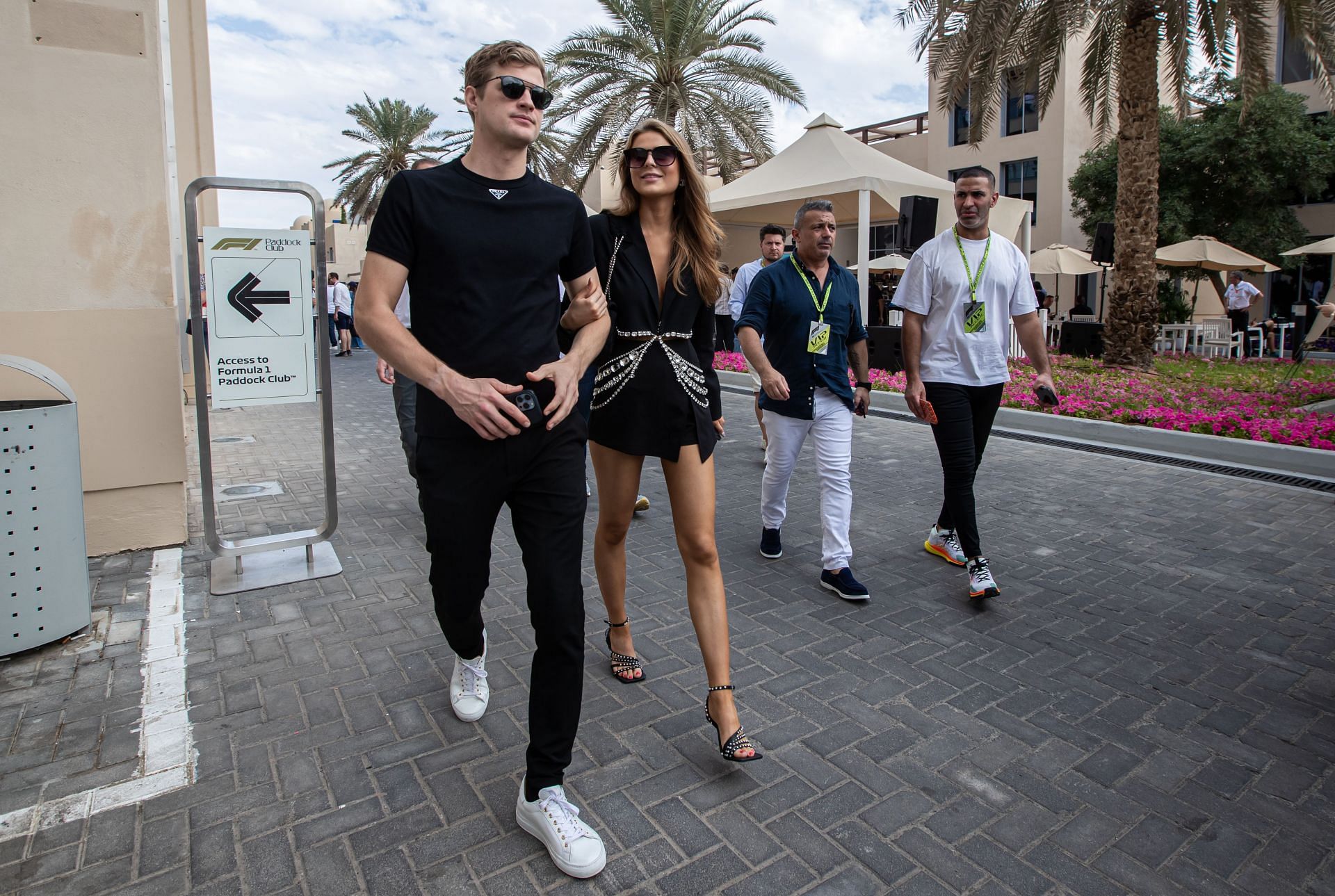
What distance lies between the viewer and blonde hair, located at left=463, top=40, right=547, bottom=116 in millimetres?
2410

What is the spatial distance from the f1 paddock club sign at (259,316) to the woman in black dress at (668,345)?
7.69ft

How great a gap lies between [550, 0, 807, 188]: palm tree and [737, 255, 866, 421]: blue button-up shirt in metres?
16.9

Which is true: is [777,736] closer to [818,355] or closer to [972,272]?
[818,355]

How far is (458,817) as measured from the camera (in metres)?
2.63

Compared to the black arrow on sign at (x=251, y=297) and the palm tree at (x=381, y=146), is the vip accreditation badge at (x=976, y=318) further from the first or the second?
the palm tree at (x=381, y=146)

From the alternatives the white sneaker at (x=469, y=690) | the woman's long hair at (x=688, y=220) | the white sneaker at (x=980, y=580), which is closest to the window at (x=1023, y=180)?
the white sneaker at (x=980, y=580)

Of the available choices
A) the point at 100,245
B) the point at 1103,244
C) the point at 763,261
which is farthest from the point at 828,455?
the point at 1103,244

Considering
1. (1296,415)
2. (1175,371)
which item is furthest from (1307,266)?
(1296,415)

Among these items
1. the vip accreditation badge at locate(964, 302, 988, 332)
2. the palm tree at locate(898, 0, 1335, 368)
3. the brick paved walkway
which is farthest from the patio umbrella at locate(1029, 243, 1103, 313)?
the vip accreditation badge at locate(964, 302, 988, 332)

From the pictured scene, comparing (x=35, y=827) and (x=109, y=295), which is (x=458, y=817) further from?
(x=109, y=295)

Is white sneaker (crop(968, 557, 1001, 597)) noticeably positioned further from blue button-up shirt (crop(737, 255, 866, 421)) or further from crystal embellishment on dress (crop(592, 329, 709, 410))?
crystal embellishment on dress (crop(592, 329, 709, 410))

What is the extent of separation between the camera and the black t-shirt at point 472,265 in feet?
7.64

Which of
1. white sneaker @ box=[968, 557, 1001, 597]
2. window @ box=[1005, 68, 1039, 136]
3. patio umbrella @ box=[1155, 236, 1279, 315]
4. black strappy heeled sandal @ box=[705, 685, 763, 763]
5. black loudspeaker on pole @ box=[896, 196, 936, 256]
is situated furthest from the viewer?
window @ box=[1005, 68, 1039, 136]

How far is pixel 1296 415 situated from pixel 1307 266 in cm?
2319
